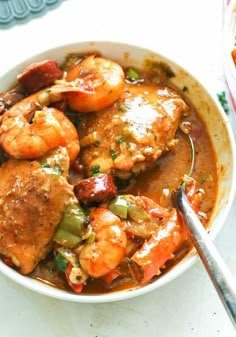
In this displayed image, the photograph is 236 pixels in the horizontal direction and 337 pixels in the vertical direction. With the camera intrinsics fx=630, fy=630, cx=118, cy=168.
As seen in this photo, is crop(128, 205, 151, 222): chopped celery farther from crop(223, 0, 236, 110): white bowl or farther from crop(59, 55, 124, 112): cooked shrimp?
crop(223, 0, 236, 110): white bowl

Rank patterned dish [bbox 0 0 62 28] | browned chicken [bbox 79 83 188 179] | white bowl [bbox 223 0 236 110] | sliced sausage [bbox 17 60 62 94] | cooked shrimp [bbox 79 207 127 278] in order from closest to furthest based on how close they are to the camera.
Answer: cooked shrimp [bbox 79 207 127 278]
browned chicken [bbox 79 83 188 179]
sliced sausage [bbox 17 60 62 94]
white bowl [bbox 223 0 236 110]
patterned dish [bbox 0 0 62 28]

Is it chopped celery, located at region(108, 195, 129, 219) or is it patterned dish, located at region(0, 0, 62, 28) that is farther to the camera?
patterned dish, located at region(0, 0, 62, 28)

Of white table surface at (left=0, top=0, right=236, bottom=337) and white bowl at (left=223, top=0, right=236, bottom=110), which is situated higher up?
white bowl at (left=223, top=0, right=236, bottom=110)

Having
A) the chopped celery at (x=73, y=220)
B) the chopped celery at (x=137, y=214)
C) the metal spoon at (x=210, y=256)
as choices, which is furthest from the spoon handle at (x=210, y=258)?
the chopped celery at (x=73, y=220)

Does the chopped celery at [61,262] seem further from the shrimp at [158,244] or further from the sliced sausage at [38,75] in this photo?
the sliced sausage at [38,75]

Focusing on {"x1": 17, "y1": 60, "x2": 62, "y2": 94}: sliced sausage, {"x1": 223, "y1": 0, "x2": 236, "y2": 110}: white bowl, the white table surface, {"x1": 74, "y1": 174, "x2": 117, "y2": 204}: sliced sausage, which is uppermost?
{"x1": 17, "y1": 60, "x2": 62, "y2": 94}: sliced sausage

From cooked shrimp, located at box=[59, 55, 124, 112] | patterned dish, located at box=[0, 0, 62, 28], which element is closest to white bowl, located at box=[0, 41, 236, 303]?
cooked shrimp, located at box=[59, 55, 124, 112]

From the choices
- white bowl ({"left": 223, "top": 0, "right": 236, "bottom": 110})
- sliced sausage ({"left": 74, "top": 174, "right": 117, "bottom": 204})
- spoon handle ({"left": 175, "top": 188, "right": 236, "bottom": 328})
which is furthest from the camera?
white bowl ({"left": 223, "top": 0, "right": 236, "bottom": 110})
